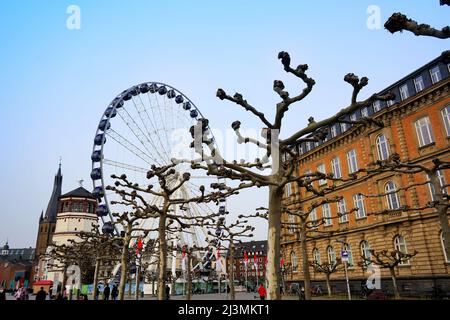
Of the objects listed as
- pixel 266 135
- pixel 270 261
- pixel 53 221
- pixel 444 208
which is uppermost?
pixel 53 221

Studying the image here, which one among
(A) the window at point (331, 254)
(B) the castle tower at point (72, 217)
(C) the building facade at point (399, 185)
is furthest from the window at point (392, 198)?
(B) the castle tower at point (72, 217)

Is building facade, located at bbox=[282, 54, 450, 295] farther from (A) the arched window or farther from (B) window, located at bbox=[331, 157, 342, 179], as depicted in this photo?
(A) the arched window

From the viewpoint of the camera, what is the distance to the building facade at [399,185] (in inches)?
990

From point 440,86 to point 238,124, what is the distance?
22.0 meters

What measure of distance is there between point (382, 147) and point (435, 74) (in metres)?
7.39

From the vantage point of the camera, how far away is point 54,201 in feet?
375

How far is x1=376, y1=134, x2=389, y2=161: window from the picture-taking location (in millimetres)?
30172

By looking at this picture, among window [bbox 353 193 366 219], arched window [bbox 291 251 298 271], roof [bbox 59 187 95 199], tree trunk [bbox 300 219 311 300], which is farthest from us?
roof [bbox 59 187 95 199]

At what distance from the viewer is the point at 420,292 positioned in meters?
25.1

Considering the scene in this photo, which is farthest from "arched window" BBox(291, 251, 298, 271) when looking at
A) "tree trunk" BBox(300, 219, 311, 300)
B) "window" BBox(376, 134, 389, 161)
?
"tree trunk" BBox(300, 219, 311, 300)

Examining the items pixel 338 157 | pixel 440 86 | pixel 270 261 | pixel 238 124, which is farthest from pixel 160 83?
pixel 270 261

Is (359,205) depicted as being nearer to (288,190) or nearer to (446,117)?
(446,117)
